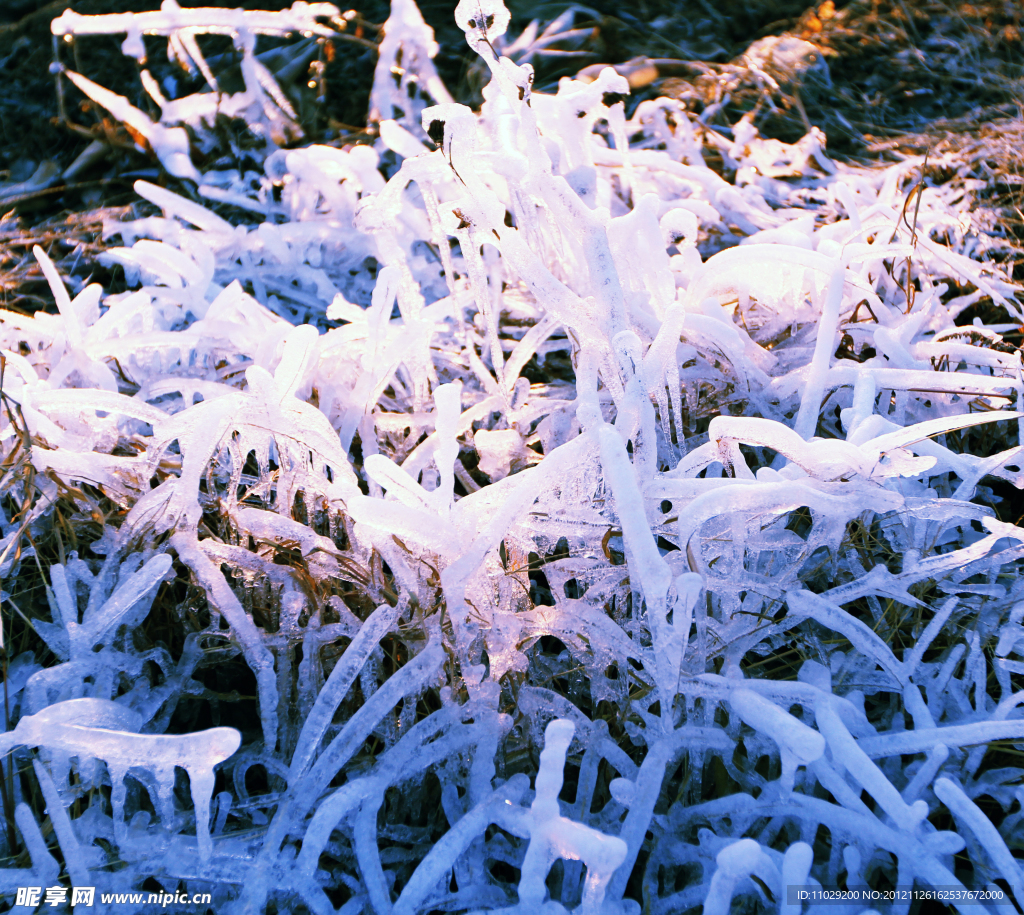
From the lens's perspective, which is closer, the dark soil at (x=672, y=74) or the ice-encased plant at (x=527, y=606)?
the ice-encased plant at (x=527, y=606)

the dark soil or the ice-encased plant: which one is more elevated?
the dark soil

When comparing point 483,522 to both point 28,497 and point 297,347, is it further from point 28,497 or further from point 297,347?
point 28,497

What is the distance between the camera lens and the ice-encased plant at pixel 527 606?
561 millimetres

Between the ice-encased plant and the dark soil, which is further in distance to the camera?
the dark soil

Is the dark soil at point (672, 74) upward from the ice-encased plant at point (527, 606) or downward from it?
upward

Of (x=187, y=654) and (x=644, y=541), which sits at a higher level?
(x=644, y=541)

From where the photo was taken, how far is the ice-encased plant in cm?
56

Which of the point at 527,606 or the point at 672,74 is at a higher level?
the point at 672,74

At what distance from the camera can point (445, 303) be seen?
3.30 ft

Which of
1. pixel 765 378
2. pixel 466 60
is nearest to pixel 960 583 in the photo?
pixel 765 378

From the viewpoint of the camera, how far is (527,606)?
0.69 metres

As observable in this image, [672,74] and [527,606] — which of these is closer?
[527,606]

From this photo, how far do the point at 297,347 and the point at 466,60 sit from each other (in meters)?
1.56

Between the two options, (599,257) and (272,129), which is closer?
(599,257)
